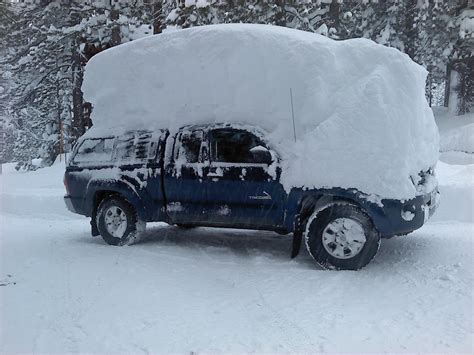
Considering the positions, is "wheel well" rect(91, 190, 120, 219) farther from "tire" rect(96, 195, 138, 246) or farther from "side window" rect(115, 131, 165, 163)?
"side window" rect(115, 131, 165, 163)

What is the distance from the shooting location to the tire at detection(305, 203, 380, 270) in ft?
18.3

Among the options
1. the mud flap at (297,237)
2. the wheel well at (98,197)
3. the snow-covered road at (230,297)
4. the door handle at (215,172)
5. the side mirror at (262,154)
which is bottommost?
the snow-covered road at (230,297)

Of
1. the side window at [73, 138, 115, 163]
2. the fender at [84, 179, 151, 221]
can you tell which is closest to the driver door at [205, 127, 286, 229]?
the fender at [84, 179, 151, 221]

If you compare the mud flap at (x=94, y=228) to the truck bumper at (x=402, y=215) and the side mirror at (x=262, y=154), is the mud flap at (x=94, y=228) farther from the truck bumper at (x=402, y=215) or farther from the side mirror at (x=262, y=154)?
the truck bumper at (x=402, y=215)

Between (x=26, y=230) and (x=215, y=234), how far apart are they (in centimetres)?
389

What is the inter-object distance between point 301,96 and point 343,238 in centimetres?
187

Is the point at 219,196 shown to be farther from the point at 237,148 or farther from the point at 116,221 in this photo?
the point at 116,221

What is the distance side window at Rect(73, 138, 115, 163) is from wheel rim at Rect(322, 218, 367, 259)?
3.58 metres

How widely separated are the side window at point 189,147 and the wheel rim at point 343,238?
207cm

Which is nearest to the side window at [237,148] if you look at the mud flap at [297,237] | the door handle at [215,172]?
the door handle at [215,172]

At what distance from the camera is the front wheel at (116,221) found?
7.19m

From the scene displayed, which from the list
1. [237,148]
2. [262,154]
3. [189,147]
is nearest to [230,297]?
[262,154]

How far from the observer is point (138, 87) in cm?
725

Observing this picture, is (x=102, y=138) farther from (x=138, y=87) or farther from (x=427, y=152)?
(x=427, y=152)
